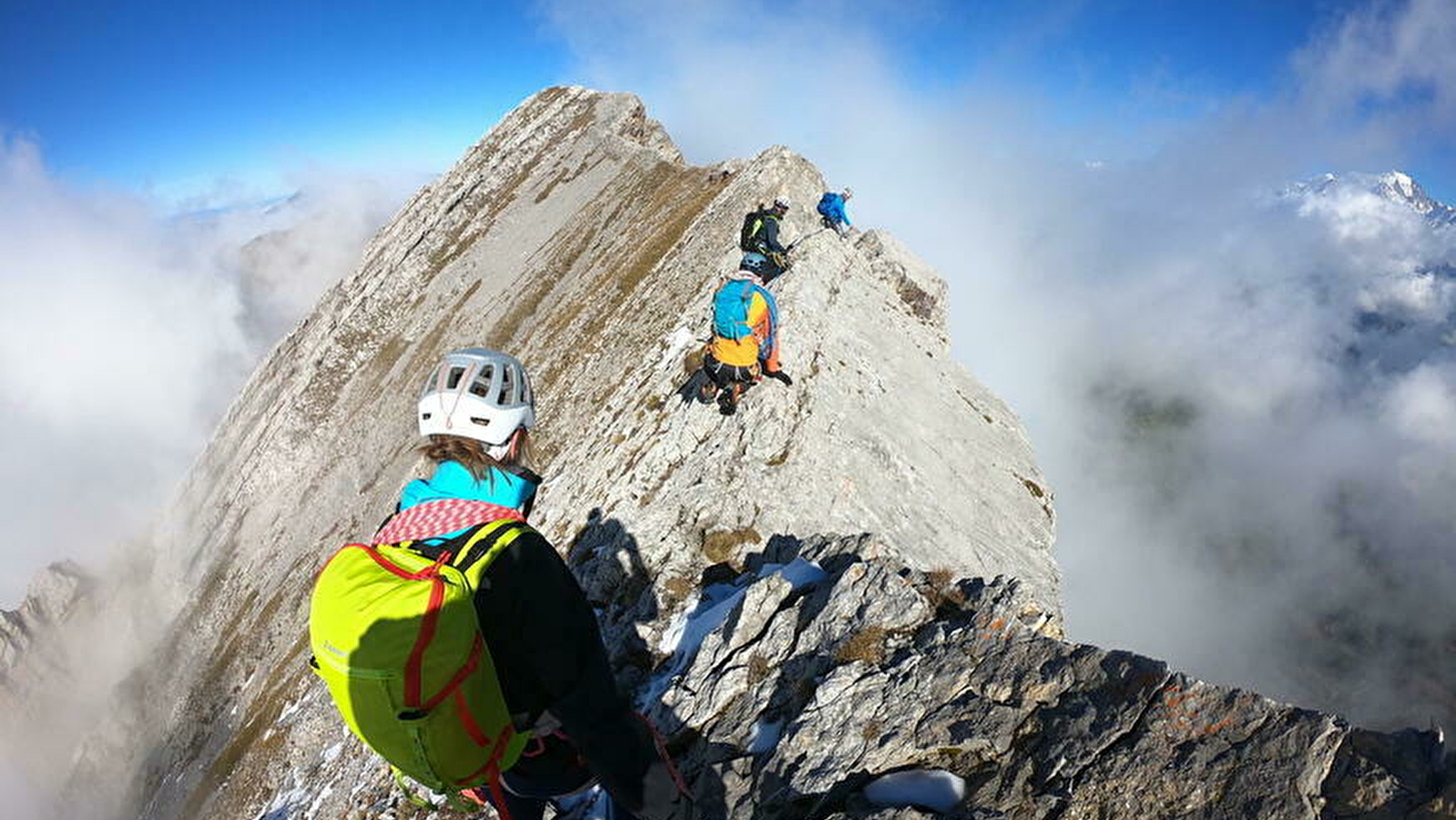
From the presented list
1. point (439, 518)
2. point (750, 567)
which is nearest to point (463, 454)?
point (439, 518)

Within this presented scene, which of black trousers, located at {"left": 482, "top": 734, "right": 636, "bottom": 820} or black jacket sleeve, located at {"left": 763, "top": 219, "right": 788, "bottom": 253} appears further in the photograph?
black jacket sleeve, located at {"left": 763, "top": 219, "right": 788, "bottom": 253}

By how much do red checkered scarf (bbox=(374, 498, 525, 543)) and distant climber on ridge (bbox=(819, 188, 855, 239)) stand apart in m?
30.3

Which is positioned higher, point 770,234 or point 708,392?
point 770,234

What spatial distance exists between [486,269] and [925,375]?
53.8 m

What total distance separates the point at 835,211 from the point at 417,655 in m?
31.8

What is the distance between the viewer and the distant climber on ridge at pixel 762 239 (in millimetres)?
18750

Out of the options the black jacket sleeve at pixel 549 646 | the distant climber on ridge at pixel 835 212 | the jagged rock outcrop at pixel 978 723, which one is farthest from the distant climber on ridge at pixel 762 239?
the black jacket sleeve at pixel 549 646

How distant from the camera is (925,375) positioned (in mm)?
28141

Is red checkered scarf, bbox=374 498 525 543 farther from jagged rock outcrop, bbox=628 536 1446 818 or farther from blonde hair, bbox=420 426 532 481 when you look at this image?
jagged rock outcrop, bbox=628 536 1446 818

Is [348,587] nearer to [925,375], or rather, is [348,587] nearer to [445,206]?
[925,375]

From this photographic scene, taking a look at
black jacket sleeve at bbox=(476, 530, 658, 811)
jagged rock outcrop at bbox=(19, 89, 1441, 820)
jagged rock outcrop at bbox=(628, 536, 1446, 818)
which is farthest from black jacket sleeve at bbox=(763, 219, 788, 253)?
black jacket sleeve at bbox=(476, 530, 658, 811)

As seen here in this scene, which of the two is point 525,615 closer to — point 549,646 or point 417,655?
point 549,646

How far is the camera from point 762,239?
21.1m

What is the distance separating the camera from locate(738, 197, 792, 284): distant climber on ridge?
18.8 metres
